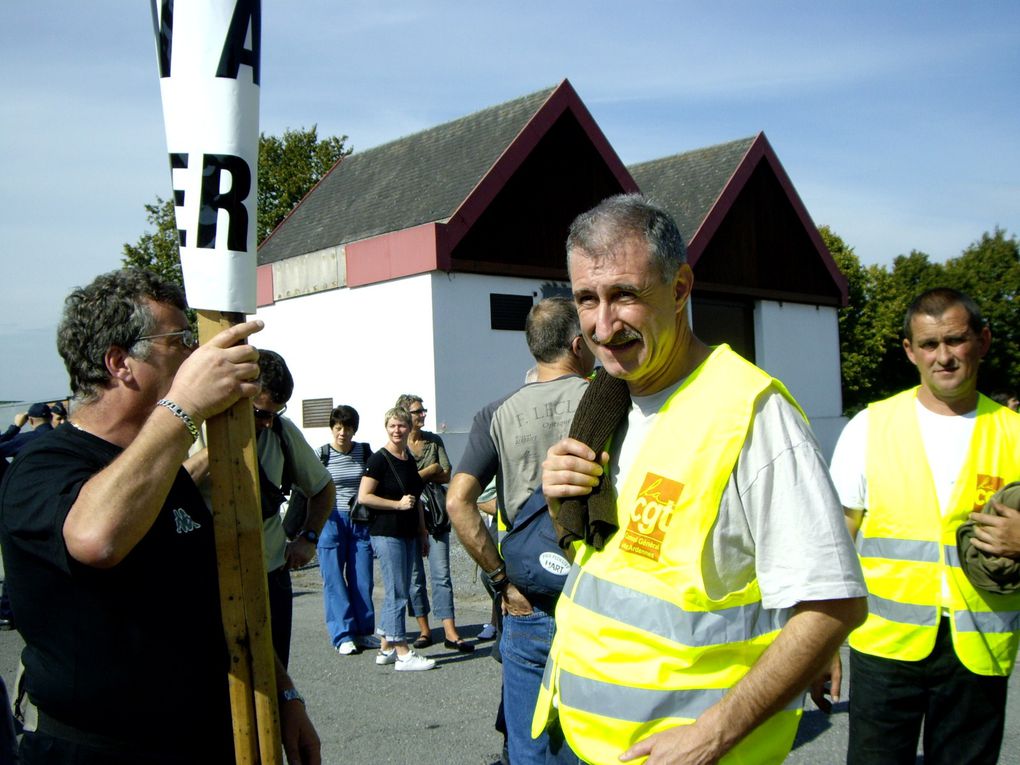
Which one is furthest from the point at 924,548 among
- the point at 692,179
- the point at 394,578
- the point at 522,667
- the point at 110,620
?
the point at 692,179

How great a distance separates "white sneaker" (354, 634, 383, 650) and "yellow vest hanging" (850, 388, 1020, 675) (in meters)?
5.30

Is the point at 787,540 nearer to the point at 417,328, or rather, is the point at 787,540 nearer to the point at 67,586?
the point at 67,586

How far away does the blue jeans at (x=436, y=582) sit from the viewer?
7973mm

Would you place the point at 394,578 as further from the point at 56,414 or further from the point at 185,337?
Answer: the point at 56,414

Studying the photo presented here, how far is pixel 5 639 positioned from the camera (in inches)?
337

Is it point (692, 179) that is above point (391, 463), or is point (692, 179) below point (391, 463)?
above

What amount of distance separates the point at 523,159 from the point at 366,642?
34.6ft

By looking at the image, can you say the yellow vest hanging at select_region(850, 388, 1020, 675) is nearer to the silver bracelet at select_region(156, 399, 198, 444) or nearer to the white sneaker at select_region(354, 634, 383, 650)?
the silver bracelet at select_region(156, 399, 198, 444)

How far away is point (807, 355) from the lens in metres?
22.9

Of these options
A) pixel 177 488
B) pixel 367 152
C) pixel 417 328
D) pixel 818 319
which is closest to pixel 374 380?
pixel 417 328

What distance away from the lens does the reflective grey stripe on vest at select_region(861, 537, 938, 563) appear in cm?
341

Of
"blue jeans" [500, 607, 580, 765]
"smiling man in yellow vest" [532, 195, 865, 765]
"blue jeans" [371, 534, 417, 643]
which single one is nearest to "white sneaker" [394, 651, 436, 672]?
"blue jeans" [371, 534, 417, 643]

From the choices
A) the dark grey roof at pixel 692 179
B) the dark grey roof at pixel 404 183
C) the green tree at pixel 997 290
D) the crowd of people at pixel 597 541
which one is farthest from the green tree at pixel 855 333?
the crowd of people at pixel 597 541

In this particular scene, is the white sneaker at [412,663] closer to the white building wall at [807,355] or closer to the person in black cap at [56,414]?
the person in black cap at [56,414]
